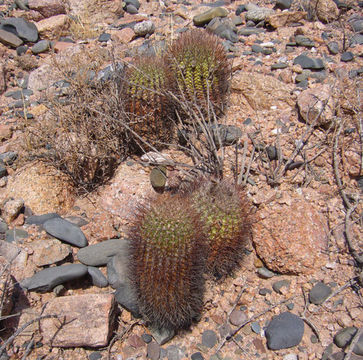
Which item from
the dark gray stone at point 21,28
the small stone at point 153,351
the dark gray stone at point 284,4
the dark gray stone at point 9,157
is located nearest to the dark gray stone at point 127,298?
the small stone at point 153,351

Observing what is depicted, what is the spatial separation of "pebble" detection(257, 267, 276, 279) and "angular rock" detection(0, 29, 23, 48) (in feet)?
15.2

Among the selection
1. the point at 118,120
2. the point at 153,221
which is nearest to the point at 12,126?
the point at 118,120

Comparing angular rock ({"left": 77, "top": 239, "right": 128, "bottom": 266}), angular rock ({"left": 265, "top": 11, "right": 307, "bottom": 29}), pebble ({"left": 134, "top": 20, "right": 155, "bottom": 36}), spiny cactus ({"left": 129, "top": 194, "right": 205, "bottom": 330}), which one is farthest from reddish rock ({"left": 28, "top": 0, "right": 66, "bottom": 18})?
spiny cactus ({"left": 129, "top": 194, "right": 205, "bottom": 330})

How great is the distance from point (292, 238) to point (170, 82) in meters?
1.87

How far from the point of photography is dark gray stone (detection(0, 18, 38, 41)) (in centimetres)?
→ 579

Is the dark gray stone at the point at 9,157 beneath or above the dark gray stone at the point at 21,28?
beneath

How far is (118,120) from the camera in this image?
378cm

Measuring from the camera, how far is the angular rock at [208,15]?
577 centimetres

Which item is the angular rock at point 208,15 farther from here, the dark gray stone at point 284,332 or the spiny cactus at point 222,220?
the dark gray stone at point 284,332

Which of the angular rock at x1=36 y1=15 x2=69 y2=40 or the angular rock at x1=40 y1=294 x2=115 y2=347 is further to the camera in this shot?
the angular rock at x1=36 y1=15 x2=69 y2=40

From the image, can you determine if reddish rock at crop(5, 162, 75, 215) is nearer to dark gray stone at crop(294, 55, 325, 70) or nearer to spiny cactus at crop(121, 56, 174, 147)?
spiny cactus at crop(121, 56, 174, 147)

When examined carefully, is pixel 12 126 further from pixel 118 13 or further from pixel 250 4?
pixel 250 4

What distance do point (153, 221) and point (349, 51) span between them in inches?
145

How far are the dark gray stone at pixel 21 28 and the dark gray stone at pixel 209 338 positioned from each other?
480cm
